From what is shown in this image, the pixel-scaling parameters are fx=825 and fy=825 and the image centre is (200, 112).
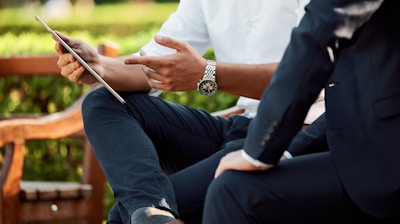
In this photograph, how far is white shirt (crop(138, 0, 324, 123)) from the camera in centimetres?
298

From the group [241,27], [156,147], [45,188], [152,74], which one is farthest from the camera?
[45,188]

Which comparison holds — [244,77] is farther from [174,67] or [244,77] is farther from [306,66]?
[306,66]

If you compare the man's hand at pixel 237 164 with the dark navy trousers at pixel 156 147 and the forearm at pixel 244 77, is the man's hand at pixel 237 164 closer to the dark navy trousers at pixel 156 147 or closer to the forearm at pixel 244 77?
the dark navy trousers at pixel 156 147

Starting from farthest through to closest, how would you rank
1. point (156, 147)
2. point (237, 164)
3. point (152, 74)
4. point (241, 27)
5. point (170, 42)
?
point (241, 27) → point (156, 147) → point (152, 74) → point (170, 42) → point (237, 164)

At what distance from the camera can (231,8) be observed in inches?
122

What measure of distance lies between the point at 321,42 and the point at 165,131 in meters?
1.12

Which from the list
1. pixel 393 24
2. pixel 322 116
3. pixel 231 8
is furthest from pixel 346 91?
pixel 231 8

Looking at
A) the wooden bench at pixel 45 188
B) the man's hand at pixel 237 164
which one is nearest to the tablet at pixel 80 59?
the man's hand at pixel 237 164

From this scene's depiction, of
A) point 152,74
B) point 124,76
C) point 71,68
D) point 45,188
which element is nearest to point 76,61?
point 71,68

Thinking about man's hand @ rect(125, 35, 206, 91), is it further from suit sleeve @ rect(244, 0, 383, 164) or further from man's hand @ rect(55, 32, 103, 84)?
suit sleeve @ rect(244, 0, 383, 164)

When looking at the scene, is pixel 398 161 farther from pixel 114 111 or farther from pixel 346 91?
pixel 114 111

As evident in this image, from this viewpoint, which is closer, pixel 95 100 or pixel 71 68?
pixel 95 100

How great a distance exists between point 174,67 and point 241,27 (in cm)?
52

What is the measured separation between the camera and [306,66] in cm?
186
